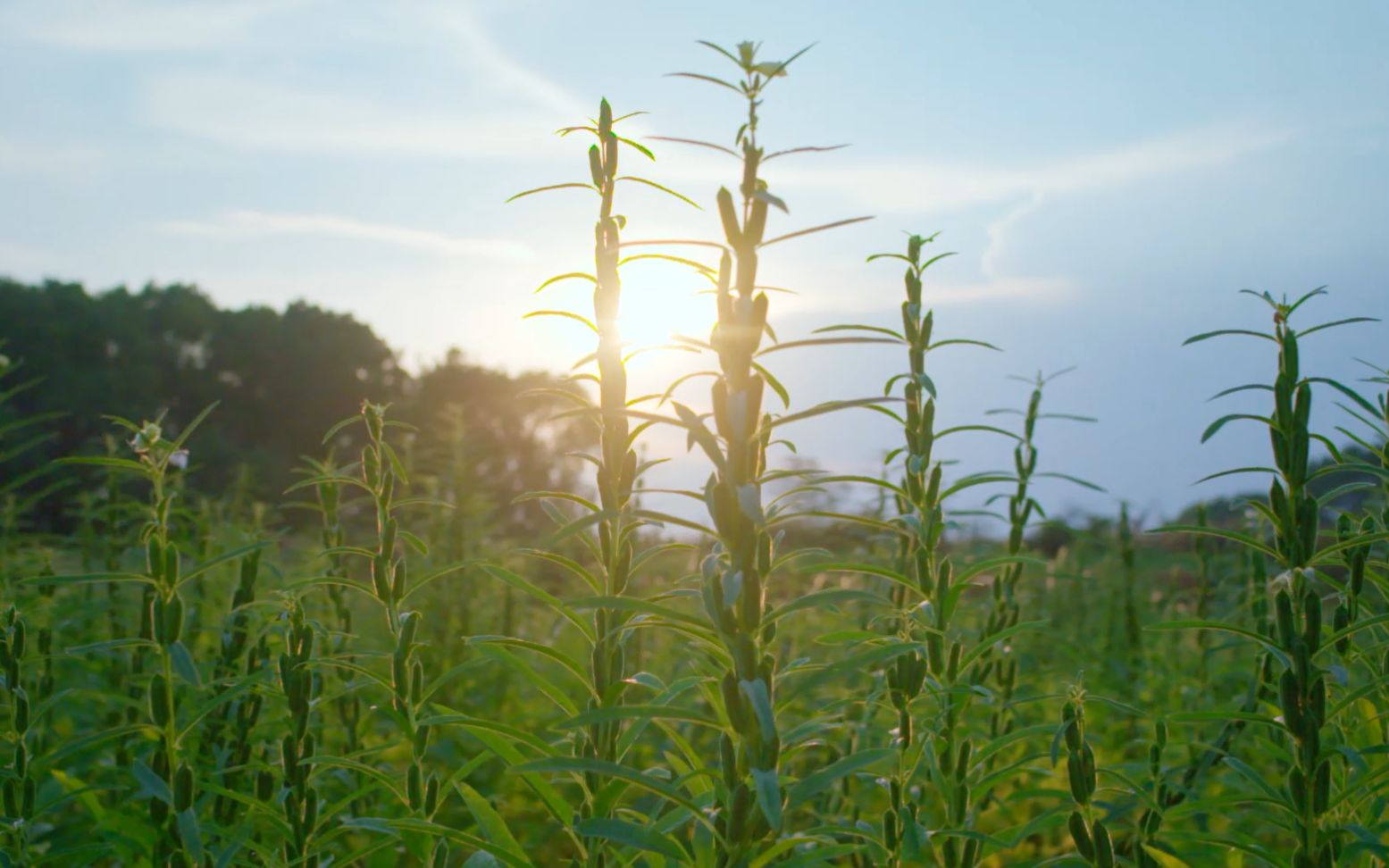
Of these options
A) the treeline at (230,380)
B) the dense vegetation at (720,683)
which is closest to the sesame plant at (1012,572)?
the dense vegetation at (720,683)

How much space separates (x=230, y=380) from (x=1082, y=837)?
82.6ft

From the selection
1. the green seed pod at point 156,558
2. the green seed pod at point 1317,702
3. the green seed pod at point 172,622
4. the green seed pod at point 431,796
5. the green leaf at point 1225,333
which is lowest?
the green seed pod at point 431,796

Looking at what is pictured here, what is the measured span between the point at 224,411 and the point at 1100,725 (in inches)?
890

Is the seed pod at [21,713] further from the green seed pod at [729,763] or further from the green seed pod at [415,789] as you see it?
the green seed pod at [729,763]

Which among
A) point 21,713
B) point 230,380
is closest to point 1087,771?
point 21,713

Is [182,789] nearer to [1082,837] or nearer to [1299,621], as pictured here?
[1082,837]

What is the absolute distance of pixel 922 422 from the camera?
178cm

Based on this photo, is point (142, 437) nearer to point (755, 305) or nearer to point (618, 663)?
point (618, 663)

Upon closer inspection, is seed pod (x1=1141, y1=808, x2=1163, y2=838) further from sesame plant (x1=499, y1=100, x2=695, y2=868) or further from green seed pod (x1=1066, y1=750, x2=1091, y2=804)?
sesame plant (x1=499, y1=100, x2=695, y2=868)

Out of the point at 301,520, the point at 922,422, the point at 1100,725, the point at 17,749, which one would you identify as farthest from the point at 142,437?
the point at 301,520

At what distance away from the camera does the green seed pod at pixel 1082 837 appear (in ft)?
4.50

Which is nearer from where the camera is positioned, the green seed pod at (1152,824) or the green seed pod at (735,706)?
the green seed pod at (735,706)

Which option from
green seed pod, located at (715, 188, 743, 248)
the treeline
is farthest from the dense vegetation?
the treeline

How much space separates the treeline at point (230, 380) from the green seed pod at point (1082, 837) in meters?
15.1
